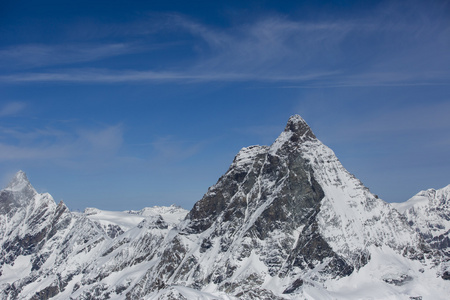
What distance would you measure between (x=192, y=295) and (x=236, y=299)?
24955mm

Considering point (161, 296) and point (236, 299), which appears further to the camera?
point (236, 299)

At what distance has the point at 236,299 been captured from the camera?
195 meters

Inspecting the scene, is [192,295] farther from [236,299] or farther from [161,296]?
[236,299]

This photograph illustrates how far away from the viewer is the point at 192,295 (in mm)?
176750

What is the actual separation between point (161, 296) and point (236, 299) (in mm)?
36769

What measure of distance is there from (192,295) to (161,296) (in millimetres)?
12130

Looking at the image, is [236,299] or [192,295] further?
[236,299]

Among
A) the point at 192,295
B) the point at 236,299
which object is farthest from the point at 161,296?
the point at 236,299

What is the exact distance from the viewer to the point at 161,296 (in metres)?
170
